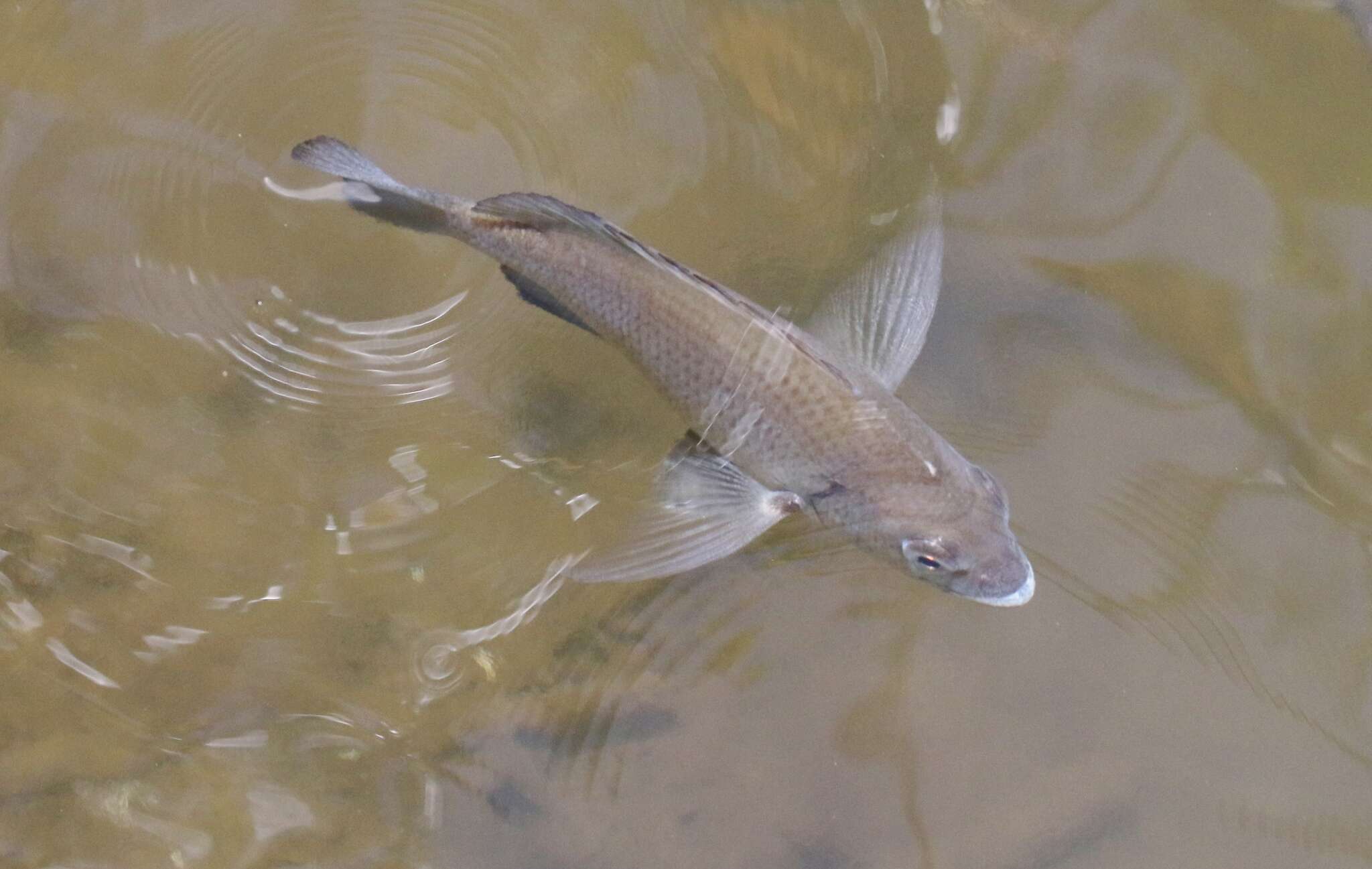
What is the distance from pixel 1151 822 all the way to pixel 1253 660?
2.63 ft

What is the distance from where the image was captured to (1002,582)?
10.7 feet

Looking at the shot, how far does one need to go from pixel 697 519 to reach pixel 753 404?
0.64 metres

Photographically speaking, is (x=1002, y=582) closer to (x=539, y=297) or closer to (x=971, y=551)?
(x=971, y=551)

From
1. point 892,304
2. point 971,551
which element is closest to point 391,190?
point 892,304

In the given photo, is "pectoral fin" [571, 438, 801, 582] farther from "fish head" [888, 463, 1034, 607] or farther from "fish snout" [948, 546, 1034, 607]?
"fish snout" [948, 546, 1034, 607]

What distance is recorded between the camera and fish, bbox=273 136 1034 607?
3.37 m

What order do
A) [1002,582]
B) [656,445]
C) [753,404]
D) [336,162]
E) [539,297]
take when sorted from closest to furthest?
[1002,582] → [753,404] → [539,297] → [336,162] → [656,445]

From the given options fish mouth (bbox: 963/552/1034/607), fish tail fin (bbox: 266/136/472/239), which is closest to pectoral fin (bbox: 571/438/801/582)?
fish mouth (bbox: 963/552/1034/607)

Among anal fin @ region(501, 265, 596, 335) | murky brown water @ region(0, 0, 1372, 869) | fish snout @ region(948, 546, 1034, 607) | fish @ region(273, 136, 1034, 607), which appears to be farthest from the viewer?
murky brown water @ region(0, 0, 1372, 869)

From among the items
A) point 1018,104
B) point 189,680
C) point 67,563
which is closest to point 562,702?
point 189,680

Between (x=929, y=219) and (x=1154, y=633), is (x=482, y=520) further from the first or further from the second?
(x=1154, y=633)

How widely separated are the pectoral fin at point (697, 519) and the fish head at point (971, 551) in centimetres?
49

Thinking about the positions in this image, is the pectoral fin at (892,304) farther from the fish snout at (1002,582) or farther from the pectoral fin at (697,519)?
the fish snout at (1002,582)

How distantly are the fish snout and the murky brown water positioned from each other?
692 millimetres
